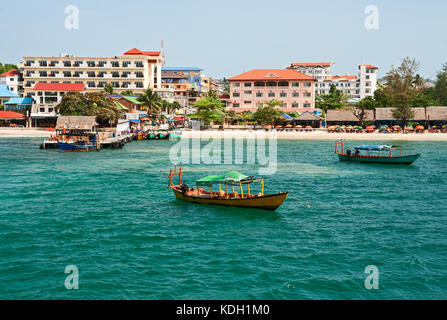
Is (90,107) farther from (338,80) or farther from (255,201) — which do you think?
(338,80)

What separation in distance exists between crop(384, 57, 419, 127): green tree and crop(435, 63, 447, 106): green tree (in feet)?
78.3

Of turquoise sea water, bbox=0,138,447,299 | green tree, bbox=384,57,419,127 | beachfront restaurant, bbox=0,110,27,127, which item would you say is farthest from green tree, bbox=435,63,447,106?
beachfront restaurant, bbox=0,110,27,127

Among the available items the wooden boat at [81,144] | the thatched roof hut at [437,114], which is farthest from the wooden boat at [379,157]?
the thatched roof hut at [437,114]

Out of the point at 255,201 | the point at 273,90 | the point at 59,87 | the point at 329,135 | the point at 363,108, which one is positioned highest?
the point at 59,87

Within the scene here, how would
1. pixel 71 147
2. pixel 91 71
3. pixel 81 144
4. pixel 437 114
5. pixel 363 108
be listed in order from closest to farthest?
pixel 71 147
pixel 81 144
pixel 437 114
pixel 363 108
pixel 91 71

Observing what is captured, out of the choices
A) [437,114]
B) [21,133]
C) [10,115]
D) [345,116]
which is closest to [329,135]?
[345,116]

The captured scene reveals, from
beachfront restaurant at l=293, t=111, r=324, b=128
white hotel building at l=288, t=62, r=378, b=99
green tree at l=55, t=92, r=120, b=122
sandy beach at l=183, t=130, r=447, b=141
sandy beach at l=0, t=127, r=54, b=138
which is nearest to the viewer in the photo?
sandy beach at l=183, t=130, r=447, b=141

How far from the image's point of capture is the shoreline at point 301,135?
299ft

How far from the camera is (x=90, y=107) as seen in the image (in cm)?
9425

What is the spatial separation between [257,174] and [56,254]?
2869cm

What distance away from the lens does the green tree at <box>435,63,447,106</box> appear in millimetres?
129250

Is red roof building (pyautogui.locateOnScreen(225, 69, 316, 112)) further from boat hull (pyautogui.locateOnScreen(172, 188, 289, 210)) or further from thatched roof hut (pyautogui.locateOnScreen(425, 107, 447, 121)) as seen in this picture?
boat hull (pyautogui.locateOnScreen(172, 188, 289, 210))

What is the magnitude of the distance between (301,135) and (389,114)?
78.7 feet
